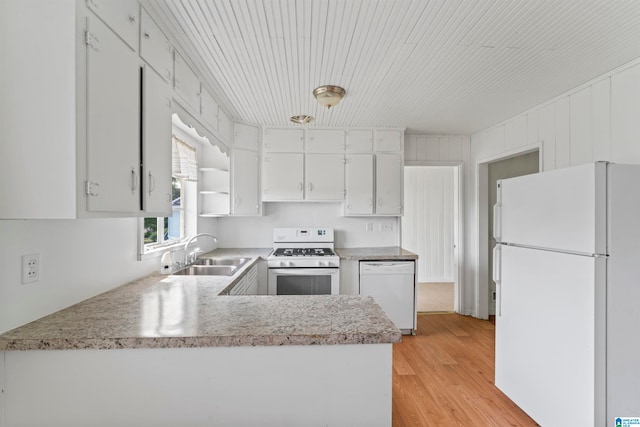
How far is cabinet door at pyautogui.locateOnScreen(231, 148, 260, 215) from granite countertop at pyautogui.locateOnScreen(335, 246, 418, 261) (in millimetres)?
1176

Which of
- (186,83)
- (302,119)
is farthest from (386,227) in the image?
(186,83)

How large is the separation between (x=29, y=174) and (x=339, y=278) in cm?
275

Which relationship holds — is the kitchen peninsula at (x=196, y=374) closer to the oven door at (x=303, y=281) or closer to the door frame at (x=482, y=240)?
the oven door at (x=303, y=281)

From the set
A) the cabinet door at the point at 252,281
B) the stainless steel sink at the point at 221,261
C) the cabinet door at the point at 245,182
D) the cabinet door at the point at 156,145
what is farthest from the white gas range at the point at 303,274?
the cabinet door at the point at 156,145

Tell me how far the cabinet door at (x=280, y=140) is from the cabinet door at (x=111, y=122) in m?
2.26

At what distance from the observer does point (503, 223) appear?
2.31m

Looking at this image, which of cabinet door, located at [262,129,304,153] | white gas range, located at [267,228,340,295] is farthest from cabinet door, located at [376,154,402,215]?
cabinet door, located at [262,129,304,153]

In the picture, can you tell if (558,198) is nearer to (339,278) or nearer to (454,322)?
(339,278)

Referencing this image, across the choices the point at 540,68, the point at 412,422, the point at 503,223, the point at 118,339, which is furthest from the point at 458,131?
the point at 118,339

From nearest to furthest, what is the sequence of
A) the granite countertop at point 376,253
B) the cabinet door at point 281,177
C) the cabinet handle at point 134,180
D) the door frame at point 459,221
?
1. the cabinet handle at point 134,180
2. the granite countertop at point 376,253
3. the cabinet door at point 281,177
4. the door frame at point 459,221

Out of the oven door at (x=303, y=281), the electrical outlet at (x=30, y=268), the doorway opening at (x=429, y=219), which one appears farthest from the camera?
the doorway opening at (x=429, y=219)

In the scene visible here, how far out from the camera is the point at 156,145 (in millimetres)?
1573

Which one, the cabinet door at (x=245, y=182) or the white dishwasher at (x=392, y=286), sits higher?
the cabinet door at (x=245, y=182)

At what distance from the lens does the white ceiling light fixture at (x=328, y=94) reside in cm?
249
